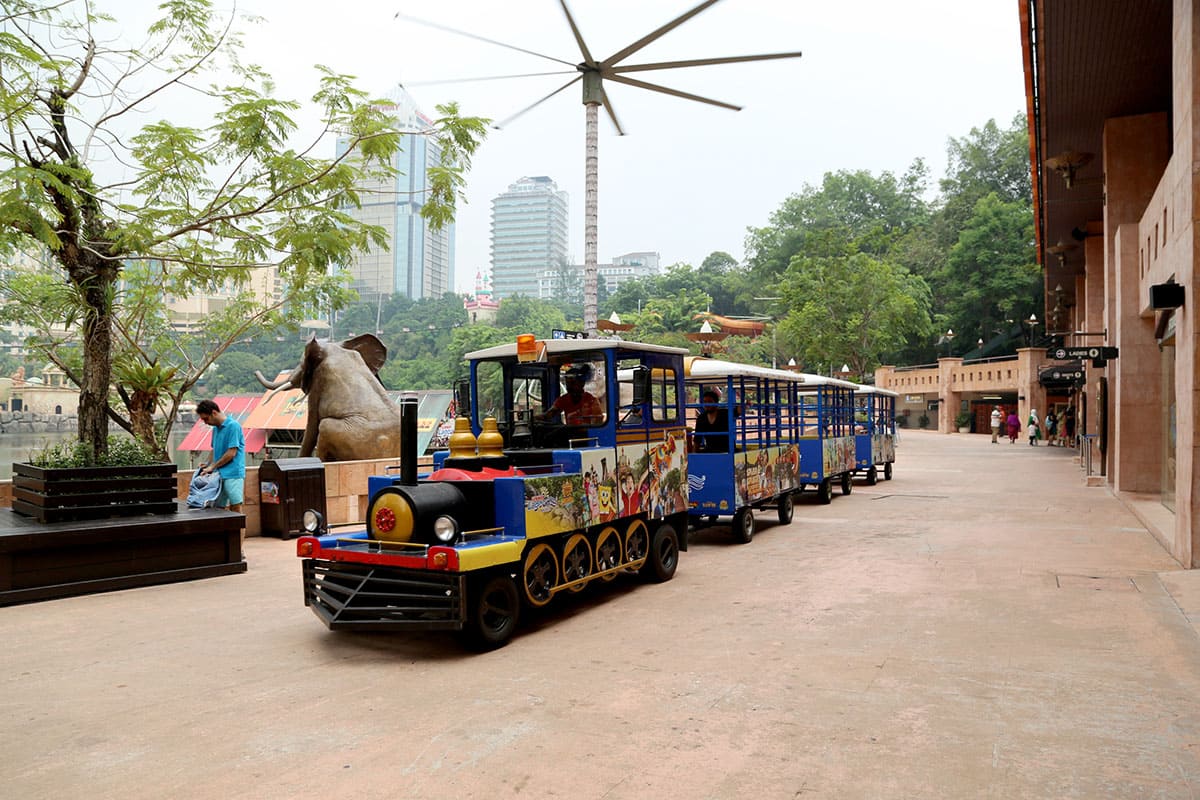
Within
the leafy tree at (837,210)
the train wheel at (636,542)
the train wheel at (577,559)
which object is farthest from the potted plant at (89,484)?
the leafy tree at (837,210)

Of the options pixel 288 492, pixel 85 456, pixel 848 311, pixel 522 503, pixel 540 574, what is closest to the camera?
pixel 522 503

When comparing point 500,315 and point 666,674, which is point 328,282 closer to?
point 666,674

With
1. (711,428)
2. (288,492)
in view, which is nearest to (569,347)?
(711,428)

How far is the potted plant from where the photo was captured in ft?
27.6

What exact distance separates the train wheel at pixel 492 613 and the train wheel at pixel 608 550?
1247 millimetres

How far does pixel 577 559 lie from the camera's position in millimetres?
7625

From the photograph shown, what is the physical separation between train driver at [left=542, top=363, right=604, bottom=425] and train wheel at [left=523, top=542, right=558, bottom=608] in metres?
1.51

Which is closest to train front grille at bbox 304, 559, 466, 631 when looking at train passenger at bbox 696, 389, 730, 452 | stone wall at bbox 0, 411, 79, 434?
train passenger at bbox 696, 389, 730, 452

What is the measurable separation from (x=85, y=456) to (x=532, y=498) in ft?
17.1

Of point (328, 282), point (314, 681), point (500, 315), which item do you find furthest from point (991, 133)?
point (314, 681)

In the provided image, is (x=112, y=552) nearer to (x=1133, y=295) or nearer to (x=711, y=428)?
(x=711, y=428)

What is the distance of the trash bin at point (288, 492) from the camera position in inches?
467

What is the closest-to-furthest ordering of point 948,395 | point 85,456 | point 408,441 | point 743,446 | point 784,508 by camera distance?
point 408,441
point 85,456
point 743,446
point 784,508
point 948,395

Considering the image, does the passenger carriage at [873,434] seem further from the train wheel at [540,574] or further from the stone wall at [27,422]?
the stone wall at [27,422]
